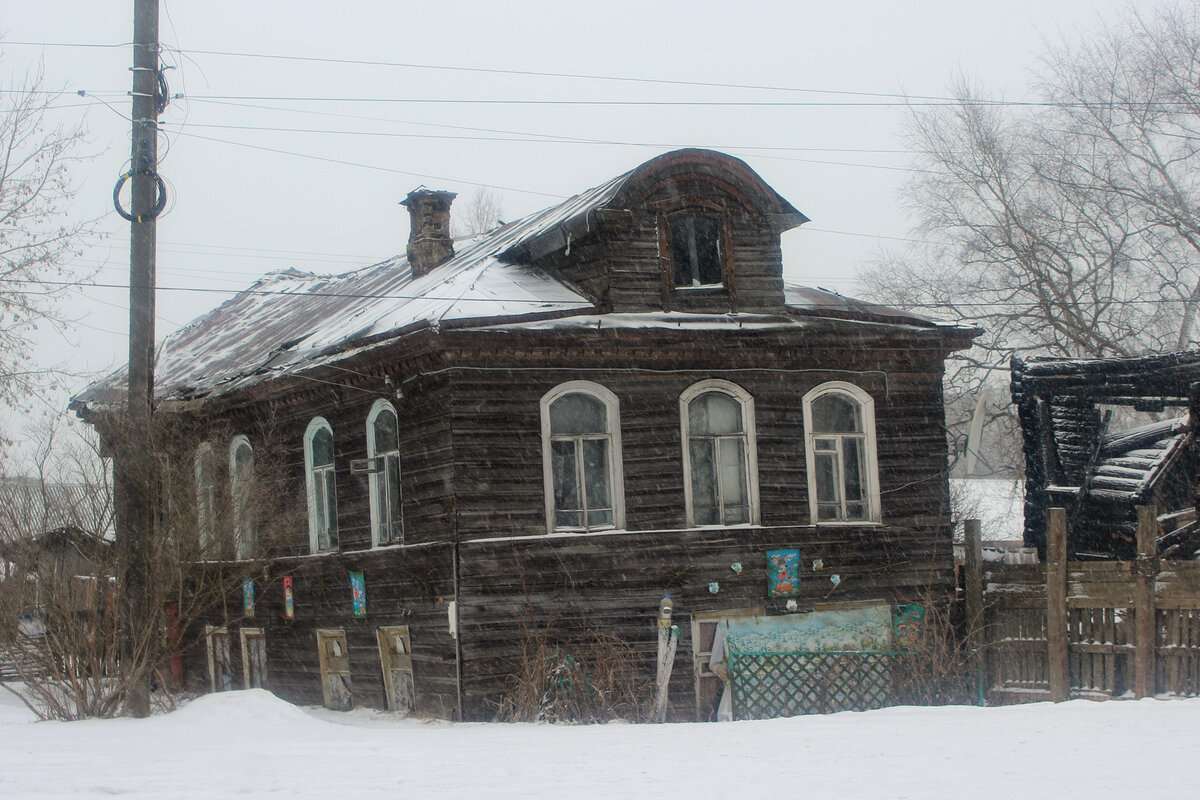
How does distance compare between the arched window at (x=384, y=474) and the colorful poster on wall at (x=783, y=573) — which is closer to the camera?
the colorful poster on wall at (x=783, y=573)

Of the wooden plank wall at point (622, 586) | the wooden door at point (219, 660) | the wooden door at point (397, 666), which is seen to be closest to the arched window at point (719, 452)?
the wooden plank wall at point (622, 586)

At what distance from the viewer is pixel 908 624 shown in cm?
1723

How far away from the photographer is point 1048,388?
18.6 m

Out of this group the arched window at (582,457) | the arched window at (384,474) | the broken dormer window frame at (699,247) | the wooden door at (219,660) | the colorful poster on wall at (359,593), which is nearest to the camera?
the arched window at (582,457)

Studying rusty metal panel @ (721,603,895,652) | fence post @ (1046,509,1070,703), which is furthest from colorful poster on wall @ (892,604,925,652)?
fence post @ (1046,509,1070,703)

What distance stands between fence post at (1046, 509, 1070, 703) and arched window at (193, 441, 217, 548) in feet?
33.3

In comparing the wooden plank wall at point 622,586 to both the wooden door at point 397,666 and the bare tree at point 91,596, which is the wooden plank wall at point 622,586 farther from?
the bare tree at point 91,596

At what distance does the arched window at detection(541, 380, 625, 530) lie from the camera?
16047mm

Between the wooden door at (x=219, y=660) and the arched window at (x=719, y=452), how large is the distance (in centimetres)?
930

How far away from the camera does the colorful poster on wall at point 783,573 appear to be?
1653 centimetres

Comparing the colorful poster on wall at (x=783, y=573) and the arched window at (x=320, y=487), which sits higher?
the arched window at (x=320, y=487)

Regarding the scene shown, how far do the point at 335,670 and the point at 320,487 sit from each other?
8.65 ft

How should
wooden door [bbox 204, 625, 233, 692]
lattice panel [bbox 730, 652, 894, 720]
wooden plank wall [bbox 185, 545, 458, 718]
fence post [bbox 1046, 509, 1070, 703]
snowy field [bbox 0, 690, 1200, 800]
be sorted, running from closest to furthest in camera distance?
1. snowy field [bbox 0, 690, 1200, 800]
2. fence post [bbox 1046, 509, 1070, 703]
3. lattice panel [bbox 730, 652, 894, 720]
4. wooden plank wall [bbox 185, 545, 458, 718]
5. wooden door [bbox 204, 625, 233, 692]

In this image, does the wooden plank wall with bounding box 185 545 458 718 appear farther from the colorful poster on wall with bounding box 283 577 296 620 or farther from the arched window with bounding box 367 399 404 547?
the arched window with bounding box 367 399 404 547
